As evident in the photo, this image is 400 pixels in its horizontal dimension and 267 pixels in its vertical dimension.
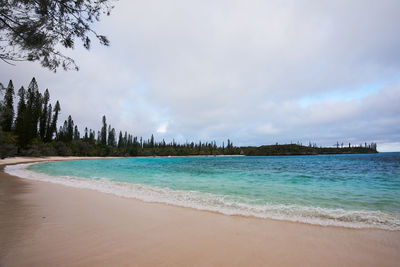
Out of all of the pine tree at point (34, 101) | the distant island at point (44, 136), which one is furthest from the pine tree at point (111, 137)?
the pine tree at point (34, 101)

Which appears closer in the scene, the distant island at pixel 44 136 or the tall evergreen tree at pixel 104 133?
the distant island at pixel 44 136

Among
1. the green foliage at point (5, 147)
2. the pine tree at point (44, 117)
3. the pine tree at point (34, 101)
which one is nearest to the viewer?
the green foliage at point (5, 147)

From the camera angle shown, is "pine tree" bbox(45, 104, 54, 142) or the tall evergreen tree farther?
the tall evergreen tree

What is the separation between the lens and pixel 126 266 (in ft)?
8.93

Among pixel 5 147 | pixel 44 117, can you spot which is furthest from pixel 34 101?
pixel 5 147

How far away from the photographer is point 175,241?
366 centimetres

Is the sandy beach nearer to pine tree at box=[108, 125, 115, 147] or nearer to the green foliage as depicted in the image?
the green foliage

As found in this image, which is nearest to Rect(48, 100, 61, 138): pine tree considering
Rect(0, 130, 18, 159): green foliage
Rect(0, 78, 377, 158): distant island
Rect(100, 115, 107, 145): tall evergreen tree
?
Rect(0, 78, 377, 158): distant island

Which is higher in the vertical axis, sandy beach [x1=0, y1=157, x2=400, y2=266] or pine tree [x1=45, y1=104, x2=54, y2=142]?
pine tree [x1=45, y1=104, x2=54, y2=142]

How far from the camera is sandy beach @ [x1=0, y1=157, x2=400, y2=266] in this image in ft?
9.70

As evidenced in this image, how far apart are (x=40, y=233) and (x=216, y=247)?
3953 millimetres

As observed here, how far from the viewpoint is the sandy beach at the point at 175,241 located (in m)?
2.96

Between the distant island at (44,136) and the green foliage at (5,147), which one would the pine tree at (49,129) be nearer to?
the distant island at (44,136)

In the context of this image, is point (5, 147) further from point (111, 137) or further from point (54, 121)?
point (111, 137)
